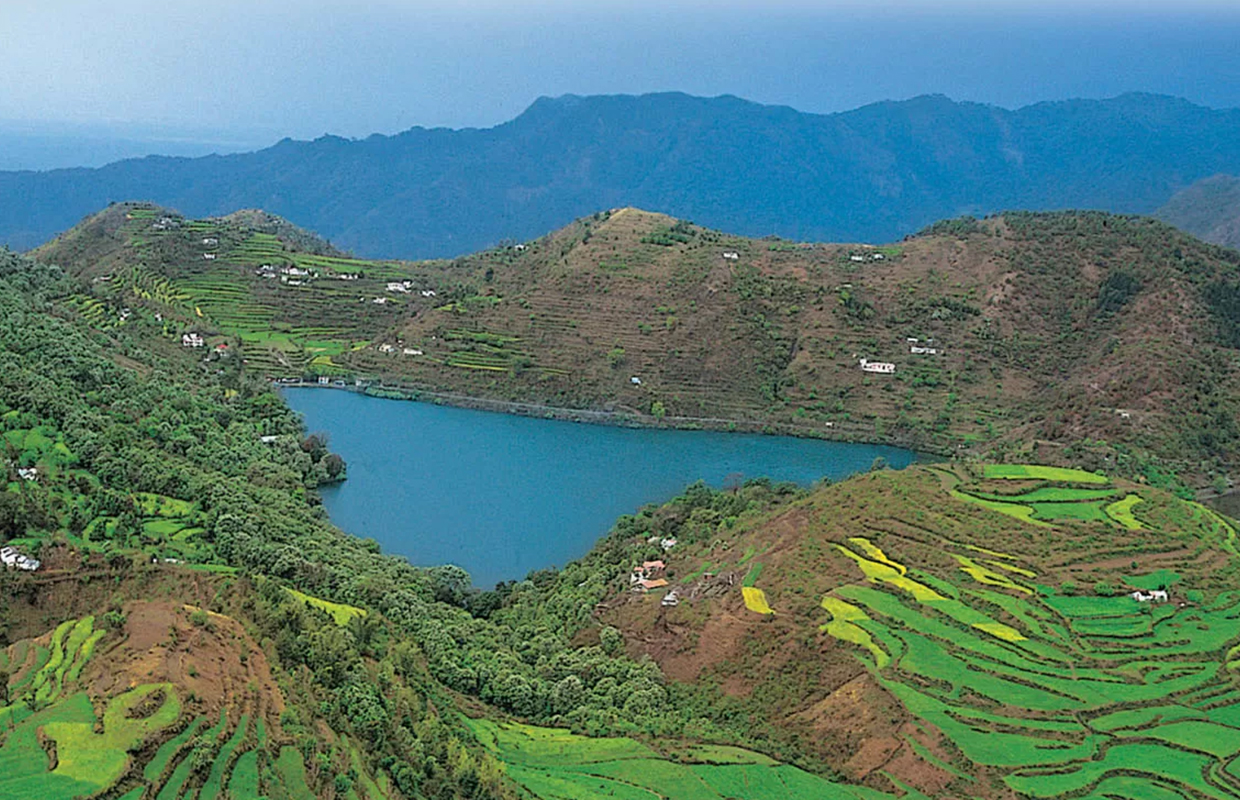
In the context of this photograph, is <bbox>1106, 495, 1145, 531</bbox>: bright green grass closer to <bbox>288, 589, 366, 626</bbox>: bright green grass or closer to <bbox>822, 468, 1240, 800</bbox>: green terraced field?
<bbox>822, 468, 1240, 800</bbox>: green terraced field

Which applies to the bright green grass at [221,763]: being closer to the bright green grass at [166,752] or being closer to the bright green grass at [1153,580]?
the bright green grass at [166,752]

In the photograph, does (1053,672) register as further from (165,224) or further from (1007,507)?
(165,224)

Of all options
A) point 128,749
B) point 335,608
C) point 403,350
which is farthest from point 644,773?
point 403,350

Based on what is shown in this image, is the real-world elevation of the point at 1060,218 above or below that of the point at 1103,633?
above

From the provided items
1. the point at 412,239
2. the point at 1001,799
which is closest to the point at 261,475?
the point at 1001,799

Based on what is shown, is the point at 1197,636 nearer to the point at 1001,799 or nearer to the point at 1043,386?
the point at 1001,799

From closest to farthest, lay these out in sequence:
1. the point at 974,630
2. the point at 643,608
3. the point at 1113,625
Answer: the point at 974,630, the point at 1113,625, the point at 643,608
